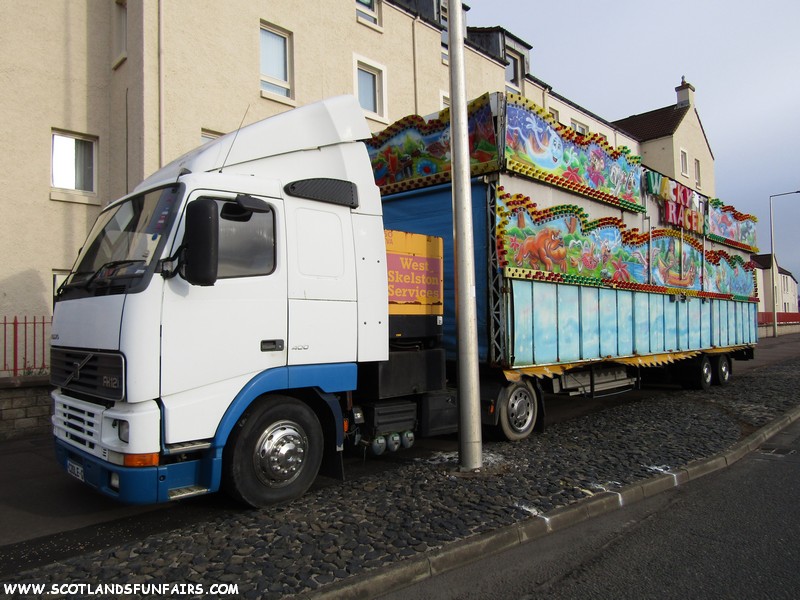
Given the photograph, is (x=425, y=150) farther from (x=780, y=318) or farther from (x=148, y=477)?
(x=780, y=318)

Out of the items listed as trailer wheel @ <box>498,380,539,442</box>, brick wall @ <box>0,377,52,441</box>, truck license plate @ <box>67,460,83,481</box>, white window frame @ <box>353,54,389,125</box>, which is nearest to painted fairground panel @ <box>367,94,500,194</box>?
trailer wheel @ <box>498,380,539,442</box>

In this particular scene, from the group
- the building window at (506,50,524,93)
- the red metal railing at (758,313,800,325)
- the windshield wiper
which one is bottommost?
the red metal railing at (758,313,800,325)

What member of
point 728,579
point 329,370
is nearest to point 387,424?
point 329,370

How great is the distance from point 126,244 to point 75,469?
1792mm

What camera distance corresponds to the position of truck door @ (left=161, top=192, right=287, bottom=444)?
4070 mm

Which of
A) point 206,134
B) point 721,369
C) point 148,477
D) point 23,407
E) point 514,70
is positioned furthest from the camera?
point 514,70

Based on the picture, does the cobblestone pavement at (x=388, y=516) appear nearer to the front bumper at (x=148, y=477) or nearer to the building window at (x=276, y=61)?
the front bumper at (x=148, y=477)

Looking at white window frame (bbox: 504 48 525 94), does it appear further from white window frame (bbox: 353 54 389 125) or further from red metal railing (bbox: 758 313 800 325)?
red metal railing (bbox: 758 313 800 325)

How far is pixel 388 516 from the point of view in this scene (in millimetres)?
4453

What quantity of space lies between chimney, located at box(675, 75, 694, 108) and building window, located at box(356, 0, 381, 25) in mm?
21540

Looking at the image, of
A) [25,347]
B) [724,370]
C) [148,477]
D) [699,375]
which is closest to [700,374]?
[699,375]

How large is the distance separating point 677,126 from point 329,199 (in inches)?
1106

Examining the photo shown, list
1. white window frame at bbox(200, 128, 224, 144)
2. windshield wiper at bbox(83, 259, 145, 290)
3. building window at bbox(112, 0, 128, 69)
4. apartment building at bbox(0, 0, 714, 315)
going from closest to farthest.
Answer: windshield wiper at bbox(83, 259, 145, 290) → apartment building at bbox(0, 0, 714, 315) → building window at bbox(112, 0, 128, 69) → white window frame at bbox(200, 128, 224, 144)

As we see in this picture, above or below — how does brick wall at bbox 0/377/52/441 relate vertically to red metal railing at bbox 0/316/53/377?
below
